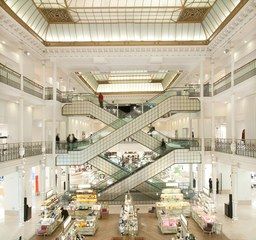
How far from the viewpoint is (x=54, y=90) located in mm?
25922

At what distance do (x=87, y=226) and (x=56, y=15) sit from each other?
503 inches

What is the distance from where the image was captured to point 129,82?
4209 cm

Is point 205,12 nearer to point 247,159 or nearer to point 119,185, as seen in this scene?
point 247,159

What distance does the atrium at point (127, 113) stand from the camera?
19.8 metres

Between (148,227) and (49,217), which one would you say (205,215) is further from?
(49,217)

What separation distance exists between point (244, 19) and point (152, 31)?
774 centimetres

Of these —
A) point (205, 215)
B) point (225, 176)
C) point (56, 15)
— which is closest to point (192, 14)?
point (56, 15)

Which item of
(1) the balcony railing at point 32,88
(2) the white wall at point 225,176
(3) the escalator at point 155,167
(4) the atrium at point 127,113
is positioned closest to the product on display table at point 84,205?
(4) the atrium at point 127,113

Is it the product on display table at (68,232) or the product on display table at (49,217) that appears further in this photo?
the product on display table at (49,217)

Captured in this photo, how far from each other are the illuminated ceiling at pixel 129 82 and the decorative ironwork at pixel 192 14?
517 inches

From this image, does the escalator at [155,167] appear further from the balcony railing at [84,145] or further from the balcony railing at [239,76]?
the balcony railing at [239,76]

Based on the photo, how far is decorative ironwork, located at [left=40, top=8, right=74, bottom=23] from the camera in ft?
74.5

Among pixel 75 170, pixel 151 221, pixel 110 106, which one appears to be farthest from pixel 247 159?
pixel 75 170

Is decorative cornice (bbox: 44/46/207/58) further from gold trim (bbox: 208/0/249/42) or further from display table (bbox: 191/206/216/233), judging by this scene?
display table (bbox: 191/206/216/233)
